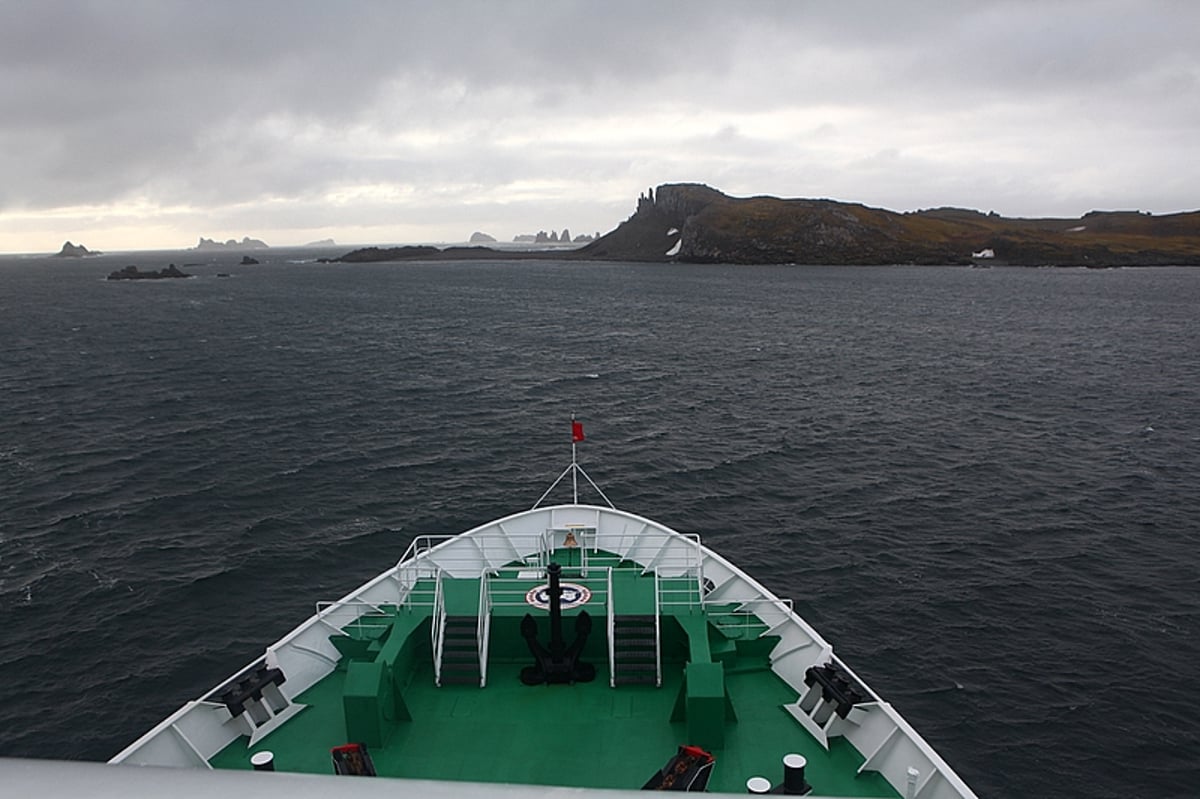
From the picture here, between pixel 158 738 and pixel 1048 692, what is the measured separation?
30.7 metres

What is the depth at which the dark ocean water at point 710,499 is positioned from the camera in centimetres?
3069

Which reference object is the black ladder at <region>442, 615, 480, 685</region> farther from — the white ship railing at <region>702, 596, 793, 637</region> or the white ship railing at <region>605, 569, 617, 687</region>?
the white ship railing at <region>702, 596, 793, 637</region>

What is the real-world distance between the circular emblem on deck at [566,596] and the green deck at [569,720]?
1.72 ft

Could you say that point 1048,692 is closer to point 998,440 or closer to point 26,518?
point 998,440

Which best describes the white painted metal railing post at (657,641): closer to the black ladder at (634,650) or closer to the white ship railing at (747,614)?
the black ladder at (634,650)

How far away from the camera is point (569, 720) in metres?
19.0

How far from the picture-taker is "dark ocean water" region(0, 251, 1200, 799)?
3069cm

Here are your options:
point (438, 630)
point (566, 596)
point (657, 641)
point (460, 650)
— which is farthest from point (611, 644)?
point (438, 630)

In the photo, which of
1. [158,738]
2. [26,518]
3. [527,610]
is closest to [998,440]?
[527,610]

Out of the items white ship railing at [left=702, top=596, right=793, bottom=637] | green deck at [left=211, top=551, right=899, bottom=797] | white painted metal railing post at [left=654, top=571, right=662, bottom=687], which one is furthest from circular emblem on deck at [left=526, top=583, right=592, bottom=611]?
white ship railing at [left=702, top=596, right=793, bottom=637]

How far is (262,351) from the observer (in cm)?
10338

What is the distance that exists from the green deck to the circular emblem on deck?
1.72 feet

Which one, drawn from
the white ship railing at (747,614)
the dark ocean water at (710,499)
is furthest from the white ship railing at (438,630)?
the dark ocean water at (710,499)

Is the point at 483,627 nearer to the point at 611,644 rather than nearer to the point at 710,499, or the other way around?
the point at 611,644
